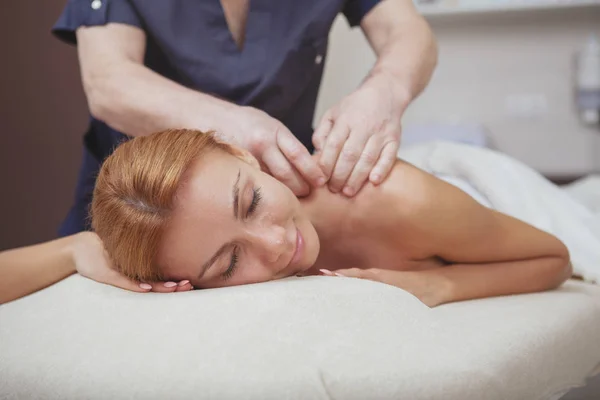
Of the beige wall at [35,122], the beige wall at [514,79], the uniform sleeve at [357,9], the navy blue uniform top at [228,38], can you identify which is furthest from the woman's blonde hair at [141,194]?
the beige wall at [514,79]

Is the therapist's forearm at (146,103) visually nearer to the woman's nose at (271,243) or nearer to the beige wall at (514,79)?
the woman's nose at (271,243)

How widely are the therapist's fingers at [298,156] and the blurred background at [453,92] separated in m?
1.96

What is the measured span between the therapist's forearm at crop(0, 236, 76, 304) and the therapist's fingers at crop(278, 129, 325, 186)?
0.47 metres

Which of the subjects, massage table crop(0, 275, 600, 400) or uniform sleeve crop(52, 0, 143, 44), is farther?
uniform sleeve crop(52, 0, 143, 44)

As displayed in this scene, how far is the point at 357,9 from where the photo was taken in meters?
1.68

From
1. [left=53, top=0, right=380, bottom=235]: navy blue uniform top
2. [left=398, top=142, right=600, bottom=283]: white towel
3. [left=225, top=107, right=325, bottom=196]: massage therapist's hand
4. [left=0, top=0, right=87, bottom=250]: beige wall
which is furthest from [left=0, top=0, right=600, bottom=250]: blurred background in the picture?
[left=225, top=107, right=325, bottom=196]: massage therapist's hand

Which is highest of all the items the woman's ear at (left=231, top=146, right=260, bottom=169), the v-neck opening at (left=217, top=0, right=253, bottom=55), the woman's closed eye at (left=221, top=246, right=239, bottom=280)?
the v-neck opening at (left=217, top=0, right=253, bottom=55)

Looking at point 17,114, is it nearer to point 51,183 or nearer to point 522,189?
point 51,183

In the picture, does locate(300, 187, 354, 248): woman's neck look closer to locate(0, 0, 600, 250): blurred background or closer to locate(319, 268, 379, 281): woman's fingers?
locate(319, 268, 379, 281): woman's fingers

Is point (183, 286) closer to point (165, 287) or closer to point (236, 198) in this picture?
point (165, 287)

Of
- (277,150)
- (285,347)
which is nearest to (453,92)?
(277,150)

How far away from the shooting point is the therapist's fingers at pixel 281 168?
115 cm

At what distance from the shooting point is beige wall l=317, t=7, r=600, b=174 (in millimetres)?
3203

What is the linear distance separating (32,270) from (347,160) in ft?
2.10
